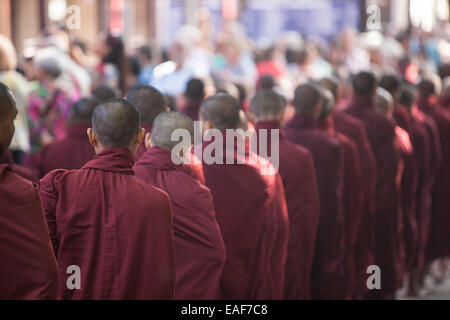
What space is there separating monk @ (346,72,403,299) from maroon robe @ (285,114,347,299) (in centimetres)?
89

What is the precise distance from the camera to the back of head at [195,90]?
6.75m

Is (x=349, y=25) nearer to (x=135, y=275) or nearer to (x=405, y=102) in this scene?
(x=405, y=102)

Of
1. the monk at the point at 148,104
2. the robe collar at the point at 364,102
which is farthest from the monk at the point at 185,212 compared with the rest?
the robe collar at the point at 364,102

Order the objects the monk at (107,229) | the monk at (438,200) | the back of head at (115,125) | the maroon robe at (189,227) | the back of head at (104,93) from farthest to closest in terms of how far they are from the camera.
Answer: the monk at (438,200) → the back of head at (104,93) → the maroon robe at (189,227) → the back of head at (115,125) → the monk at (107,229)

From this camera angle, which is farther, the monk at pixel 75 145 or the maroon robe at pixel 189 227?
the monk at pixel 75 145

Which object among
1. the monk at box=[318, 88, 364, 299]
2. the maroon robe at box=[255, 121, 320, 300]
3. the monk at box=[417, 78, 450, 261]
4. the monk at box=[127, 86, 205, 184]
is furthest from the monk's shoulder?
the monk at box=[417, 78, 450, 261]

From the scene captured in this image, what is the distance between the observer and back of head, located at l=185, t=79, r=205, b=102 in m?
6.75

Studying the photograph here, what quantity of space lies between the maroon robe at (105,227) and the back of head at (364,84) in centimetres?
354

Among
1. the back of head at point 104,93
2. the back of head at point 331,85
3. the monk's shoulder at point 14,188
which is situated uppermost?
the back of head at point 104,93

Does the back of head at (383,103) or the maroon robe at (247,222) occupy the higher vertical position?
the back of head at (383,103)

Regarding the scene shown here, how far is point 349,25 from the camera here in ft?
53.5

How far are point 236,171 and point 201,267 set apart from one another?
2.34ft

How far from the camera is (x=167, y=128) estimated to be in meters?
4.27

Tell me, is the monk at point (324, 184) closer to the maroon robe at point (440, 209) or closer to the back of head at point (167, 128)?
the back of head at point (167, 128)
